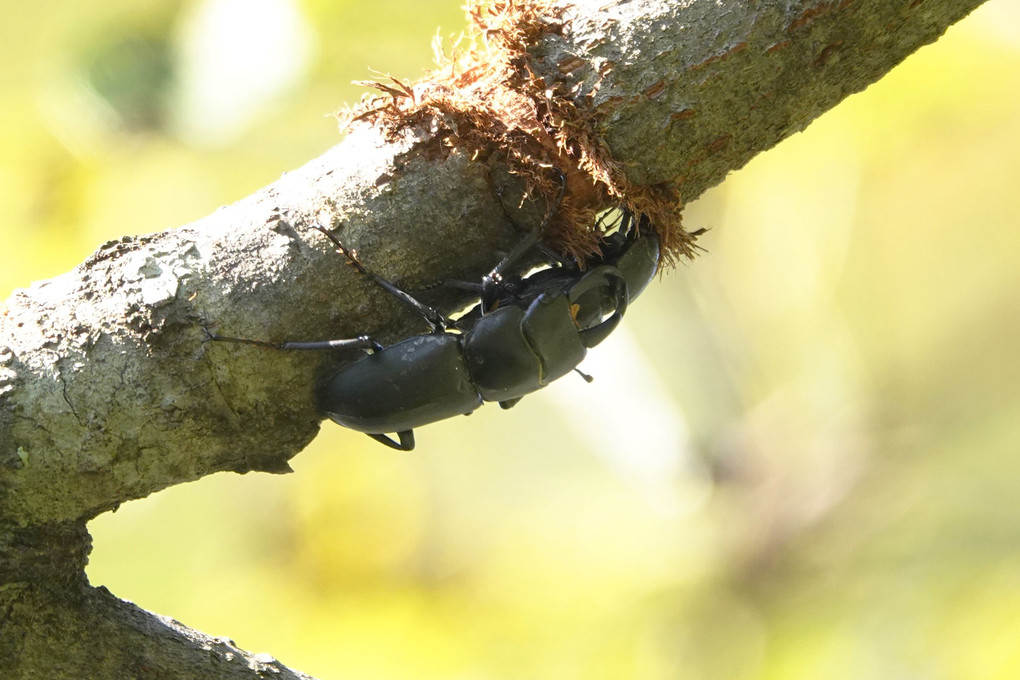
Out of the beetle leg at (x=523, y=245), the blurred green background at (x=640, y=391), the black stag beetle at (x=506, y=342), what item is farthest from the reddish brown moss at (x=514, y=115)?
the blurred green background at (x=640, y=391)

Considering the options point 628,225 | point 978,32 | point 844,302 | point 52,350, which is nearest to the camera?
point 52,350

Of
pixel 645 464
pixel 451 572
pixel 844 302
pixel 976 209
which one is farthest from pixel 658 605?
pixel 976 209

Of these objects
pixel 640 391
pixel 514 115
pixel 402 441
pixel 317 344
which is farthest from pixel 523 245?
pixel 640 391

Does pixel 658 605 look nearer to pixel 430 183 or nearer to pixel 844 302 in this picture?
pixel 844 302

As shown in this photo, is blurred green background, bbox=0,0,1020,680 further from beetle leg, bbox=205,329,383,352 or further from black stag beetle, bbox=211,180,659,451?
beetle leg, bbox=205,329,383,352

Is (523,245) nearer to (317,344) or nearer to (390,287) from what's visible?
(390,287)

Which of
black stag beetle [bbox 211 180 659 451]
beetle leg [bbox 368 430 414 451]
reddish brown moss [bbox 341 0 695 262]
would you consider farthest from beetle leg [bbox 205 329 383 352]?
beetle leg [bbox 368 430 414 451]
